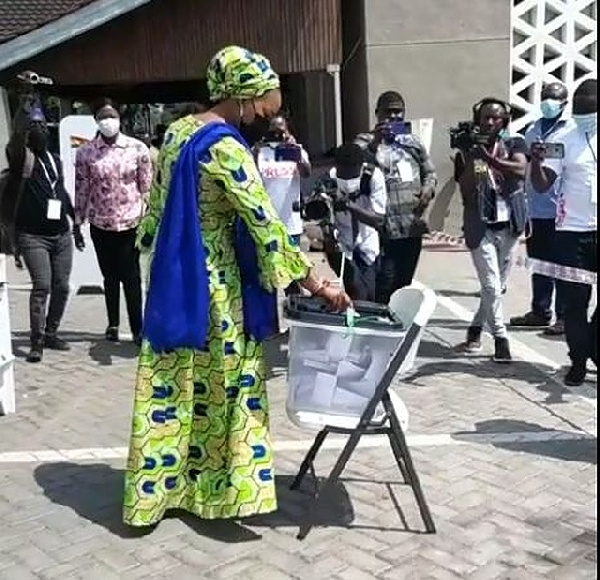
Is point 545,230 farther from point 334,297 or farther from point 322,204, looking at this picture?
point 334,297

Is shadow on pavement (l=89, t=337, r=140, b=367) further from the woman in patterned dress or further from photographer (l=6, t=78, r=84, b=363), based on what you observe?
the woman in patterned dress

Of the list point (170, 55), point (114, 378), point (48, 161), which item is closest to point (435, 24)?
point (170, 55)

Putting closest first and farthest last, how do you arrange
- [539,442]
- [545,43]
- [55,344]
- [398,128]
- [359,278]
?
[539,442] < [359,278] < [398,128] < [55,344] < [545,43]

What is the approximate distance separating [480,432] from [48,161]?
3593mm

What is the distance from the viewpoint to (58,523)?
421 cm

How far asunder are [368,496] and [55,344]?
3699 mm

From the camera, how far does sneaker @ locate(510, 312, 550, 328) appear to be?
25.0 ft

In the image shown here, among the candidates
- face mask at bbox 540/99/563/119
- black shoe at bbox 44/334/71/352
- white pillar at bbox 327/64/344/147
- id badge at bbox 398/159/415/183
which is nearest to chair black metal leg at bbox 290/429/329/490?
id badge at bbox 398/159/415/183

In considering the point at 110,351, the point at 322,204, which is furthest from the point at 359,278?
the point at 110,351

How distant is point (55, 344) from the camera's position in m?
7.39

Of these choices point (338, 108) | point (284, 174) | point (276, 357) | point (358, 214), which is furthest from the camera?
point (338, 108)

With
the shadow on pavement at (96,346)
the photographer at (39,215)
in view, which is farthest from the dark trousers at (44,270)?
the shadow on pavement at (96,346)

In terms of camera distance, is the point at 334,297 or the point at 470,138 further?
the point at 470,138

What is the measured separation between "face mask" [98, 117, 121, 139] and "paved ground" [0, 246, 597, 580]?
1.75 meters
